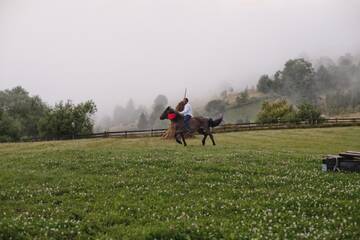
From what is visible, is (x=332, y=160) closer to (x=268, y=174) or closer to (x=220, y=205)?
(x=268, y=174)

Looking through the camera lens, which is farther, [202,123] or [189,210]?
[202,123]

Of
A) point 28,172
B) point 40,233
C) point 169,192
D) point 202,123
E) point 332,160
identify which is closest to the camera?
point 40,233

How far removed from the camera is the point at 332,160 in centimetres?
1933

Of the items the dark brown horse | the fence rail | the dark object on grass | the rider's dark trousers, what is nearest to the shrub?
the fence rail

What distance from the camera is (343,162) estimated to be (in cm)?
1931

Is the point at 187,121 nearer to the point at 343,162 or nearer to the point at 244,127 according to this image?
the point at 343,162

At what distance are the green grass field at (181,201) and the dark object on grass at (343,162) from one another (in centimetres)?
80

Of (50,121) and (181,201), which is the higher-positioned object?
(50,121)

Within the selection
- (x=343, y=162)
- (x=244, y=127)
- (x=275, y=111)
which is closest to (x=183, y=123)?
(x=343, y=162)

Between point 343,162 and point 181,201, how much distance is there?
30.6 ft

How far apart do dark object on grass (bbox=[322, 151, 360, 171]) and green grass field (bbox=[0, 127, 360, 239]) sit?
0.80 m

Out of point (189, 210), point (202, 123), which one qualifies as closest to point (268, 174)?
point (189, 210)

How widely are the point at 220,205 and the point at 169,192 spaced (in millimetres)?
2531

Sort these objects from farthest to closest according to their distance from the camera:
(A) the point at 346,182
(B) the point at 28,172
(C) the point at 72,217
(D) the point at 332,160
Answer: (B) the point at 28,172
(D) the point at 332,160
(A) the point at 346,182
(C) the point at 72,217
